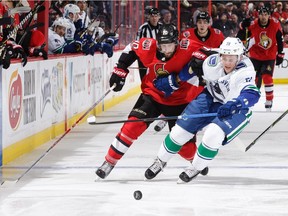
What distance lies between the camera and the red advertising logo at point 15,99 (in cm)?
750

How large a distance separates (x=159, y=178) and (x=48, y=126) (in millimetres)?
2476

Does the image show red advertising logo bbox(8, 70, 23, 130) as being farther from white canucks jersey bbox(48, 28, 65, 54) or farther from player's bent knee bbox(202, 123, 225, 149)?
white canucks jersey bbox(48, 28, 65, 54)

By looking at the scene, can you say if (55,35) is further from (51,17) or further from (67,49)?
(51,17)

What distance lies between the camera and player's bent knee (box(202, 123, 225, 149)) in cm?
604

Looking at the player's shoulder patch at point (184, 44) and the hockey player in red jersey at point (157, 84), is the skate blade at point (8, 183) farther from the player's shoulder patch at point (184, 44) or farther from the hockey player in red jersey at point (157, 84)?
the player's shoulder patch at point (184, 44)

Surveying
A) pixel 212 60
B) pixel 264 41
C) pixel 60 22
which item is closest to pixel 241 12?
pixel 264 41

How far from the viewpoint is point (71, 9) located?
11.6m

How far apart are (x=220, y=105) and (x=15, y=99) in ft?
6.31

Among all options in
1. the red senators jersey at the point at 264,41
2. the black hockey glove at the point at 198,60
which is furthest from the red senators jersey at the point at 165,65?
the red senators jersey at the point at 264,41

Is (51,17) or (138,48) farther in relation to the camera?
(51,17)

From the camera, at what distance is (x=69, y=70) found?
10.0 meters

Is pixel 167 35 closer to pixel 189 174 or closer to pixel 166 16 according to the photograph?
pixel 189 174

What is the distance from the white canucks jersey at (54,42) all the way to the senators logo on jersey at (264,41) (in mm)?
3487

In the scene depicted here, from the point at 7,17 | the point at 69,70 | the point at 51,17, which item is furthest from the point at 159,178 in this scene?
the point at 51,17
